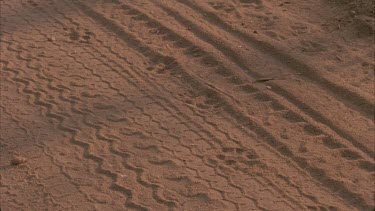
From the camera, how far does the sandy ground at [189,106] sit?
5699 mm

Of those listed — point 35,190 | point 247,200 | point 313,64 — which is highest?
A: point 313,64

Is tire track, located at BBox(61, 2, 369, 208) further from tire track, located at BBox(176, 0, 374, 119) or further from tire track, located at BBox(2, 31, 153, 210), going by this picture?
tire track, located at BBox(2, 31, 153, 210)

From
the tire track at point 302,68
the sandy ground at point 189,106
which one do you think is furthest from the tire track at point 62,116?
the tire track at point 302,68

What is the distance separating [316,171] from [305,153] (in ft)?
0.77

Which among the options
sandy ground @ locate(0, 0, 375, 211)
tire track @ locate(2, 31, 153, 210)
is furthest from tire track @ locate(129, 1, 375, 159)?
tire track @ locate(2, 31, 153, 210)

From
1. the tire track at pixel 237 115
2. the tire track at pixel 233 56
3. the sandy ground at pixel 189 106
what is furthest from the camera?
the tire track at pixel 233 56

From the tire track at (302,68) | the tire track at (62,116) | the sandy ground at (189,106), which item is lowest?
the tire track at (62,116)

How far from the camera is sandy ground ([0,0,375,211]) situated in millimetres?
5699

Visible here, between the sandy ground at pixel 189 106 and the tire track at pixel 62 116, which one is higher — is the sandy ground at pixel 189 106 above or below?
above

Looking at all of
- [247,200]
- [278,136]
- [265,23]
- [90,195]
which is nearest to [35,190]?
[90,195]

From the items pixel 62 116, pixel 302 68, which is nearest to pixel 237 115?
pixel 302 68

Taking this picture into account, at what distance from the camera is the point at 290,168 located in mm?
5836

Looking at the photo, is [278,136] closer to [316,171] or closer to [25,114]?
[316,171]

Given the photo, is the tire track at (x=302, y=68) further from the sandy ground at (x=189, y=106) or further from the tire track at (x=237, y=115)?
the tire track at (x=237, y=115)
